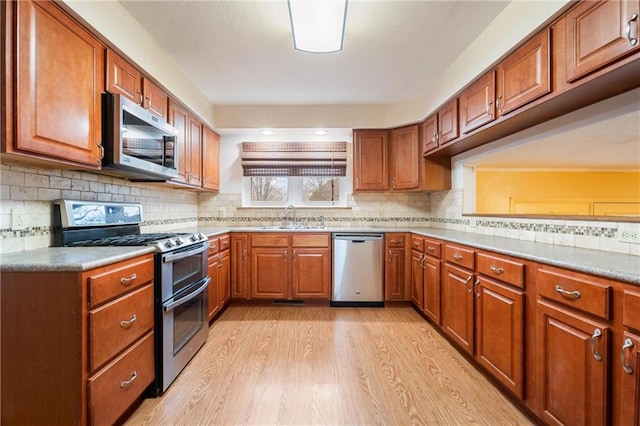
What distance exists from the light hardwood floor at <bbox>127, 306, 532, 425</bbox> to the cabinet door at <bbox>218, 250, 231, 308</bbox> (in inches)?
12.8

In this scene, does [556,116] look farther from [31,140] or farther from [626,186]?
[31,140]

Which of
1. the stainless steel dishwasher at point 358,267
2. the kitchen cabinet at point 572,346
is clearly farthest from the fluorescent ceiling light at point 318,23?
the stainless steel dishwasher at point 358,267

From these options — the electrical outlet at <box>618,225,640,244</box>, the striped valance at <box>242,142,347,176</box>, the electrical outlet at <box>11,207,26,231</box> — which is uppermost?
the striped valance at <box>242,142,347,176</box>

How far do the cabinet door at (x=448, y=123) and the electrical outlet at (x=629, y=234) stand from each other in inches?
53.2

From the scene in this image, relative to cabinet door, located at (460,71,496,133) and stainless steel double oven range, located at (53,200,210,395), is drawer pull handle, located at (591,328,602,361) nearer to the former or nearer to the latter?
cabinet door, located at (460,71,496,133)

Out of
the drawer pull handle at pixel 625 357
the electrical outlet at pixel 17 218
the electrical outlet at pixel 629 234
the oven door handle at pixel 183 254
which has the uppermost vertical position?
the electrical outlet at pixel 17 218

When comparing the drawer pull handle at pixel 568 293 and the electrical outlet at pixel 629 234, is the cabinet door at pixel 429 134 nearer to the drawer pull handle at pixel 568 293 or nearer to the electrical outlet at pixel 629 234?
the electrical outlet at pixel 629 234

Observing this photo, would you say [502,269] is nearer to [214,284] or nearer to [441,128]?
[441,128]

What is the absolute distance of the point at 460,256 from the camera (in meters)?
2.11

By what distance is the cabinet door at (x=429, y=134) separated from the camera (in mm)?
2914

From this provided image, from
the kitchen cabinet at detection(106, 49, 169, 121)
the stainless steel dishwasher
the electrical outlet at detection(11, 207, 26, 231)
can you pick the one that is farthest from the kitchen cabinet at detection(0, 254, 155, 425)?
the stainless steel dishwasher

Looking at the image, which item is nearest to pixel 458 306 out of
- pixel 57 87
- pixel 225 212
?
pixel 57 87

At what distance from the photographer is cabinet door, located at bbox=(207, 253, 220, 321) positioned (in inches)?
105

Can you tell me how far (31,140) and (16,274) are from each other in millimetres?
584
